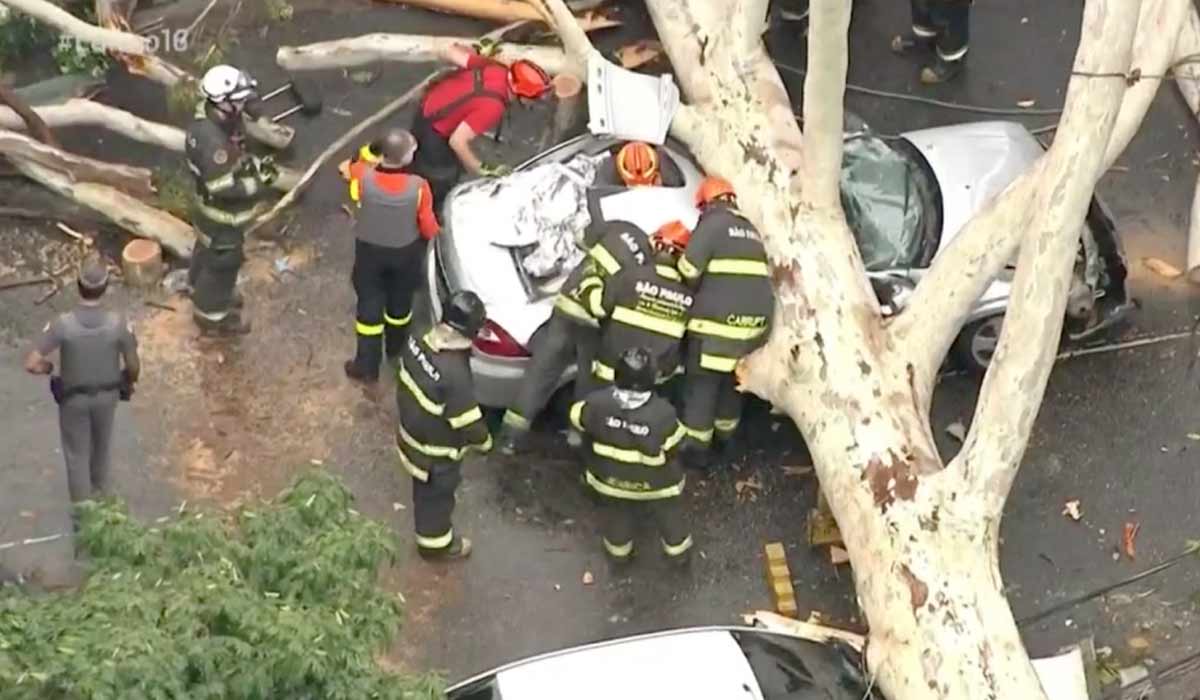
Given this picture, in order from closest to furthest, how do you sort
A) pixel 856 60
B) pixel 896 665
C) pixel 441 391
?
pixel 896 665 < pixel 441 391 < pixel 856 60

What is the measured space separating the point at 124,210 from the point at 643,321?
354cm

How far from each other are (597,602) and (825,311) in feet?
6.07

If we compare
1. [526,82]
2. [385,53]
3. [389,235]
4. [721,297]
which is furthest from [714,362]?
[385,53]

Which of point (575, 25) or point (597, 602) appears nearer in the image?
point (597, 602)

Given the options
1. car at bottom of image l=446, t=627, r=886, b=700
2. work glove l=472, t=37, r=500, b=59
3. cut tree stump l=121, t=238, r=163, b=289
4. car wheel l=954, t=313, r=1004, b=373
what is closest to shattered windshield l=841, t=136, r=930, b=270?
car wheel l=954, t=313, r=1004, b=373

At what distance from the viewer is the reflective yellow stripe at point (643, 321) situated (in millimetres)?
8930

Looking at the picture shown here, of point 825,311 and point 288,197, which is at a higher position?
point 825,311

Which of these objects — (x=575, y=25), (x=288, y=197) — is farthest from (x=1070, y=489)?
(x=288, y=197)

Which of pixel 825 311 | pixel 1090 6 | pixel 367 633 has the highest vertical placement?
pixel 1090 6

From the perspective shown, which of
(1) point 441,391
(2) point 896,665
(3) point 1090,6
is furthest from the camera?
(1) point 441,391

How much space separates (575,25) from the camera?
1098 cm

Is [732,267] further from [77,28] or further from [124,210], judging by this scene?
[77,28]

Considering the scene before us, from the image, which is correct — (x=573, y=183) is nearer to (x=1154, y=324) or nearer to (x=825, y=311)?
(x=825, y=311)

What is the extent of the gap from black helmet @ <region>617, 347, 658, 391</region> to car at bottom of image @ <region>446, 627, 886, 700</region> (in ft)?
4.48
